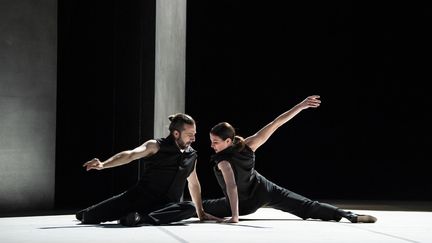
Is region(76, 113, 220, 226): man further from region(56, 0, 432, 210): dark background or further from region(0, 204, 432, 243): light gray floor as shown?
region(56, 0, 432, 210): dark background

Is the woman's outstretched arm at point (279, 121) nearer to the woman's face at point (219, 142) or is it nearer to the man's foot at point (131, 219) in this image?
the woman's face at point (219, 142)

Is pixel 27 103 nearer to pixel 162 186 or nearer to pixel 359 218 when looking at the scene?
pixel 162 186

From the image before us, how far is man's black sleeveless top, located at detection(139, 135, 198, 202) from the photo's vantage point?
555cm

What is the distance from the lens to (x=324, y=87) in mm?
9727

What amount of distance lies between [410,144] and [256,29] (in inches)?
104

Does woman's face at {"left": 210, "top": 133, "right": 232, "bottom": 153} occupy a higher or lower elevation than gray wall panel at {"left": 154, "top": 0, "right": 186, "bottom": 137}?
lower

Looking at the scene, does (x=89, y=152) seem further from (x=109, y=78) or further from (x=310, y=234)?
(x=310, y=234)

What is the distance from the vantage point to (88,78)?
25.3 ft

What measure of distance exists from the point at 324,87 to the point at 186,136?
455 cm

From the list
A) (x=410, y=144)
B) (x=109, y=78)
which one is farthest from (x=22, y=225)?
(x=410, y=144)

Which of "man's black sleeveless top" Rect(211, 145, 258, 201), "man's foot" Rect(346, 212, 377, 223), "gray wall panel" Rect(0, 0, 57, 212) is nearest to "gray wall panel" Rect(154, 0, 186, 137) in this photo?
"gray wall panel" Rect(0, 0, 57, 212)

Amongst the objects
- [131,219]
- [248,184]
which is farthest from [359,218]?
[131,219]

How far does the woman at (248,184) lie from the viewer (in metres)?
5.63

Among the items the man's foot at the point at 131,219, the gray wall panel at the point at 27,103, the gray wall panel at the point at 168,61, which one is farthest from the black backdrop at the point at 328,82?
the man's foot at the point at 131,219
